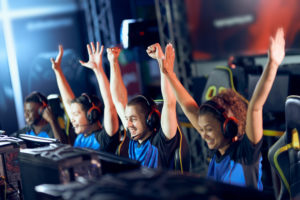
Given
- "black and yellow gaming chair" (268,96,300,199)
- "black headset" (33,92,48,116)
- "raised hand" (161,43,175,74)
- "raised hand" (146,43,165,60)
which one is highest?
"raised hand" (146,43,165,60)

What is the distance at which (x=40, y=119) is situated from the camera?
3.23 meters

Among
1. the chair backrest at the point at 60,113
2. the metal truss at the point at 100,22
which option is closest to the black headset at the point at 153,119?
the chair backrest at the point at 60,113

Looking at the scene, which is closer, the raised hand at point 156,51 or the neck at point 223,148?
the neck at point 223,148

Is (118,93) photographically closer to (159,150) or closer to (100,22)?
(159,150)

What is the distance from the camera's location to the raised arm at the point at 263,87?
5.63 feet

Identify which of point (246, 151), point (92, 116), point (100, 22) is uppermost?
point (100, 22)

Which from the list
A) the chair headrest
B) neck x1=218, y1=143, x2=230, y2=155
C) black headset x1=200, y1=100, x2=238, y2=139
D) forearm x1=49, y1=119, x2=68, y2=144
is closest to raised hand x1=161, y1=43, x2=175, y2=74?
black headset x1=200, y1=100, x2=238, y2=139

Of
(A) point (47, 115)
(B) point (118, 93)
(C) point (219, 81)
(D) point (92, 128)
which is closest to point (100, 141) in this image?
(D) point (92, 128)

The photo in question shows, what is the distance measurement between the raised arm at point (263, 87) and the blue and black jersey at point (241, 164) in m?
0.05

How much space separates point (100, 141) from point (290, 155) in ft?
3.71

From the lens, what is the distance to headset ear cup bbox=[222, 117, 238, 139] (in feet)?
5.99

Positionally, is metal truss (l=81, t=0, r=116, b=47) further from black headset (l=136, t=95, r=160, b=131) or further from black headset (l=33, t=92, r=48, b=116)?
black headset (l=136, t=95, r=160, b=131)

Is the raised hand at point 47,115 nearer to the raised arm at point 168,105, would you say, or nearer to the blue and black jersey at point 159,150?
the blue and black jersey at point 159,150

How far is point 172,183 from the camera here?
1012 millimetres
